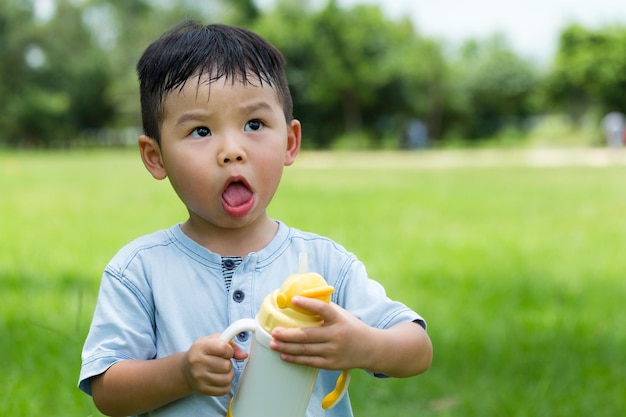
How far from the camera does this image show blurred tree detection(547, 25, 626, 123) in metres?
38.5

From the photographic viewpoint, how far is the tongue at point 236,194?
66.2 inches

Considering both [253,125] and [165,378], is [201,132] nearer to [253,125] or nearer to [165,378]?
[253,125]

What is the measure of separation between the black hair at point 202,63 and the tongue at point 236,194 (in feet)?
0.70

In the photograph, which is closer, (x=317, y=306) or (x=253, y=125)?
(x=317, y=306)

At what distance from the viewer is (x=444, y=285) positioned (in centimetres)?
504

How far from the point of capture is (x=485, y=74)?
1722 inches

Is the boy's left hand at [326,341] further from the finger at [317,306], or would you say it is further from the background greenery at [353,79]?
the background greenery at [353,79]

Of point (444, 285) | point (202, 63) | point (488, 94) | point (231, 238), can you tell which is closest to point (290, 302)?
point (231, 238)

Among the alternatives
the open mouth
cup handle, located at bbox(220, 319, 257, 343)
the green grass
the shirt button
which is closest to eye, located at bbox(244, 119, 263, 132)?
the open mouth

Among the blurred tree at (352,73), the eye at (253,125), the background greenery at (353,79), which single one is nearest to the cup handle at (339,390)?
the eye at (253,125)

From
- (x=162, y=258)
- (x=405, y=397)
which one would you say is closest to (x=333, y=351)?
(x=162, y=258)

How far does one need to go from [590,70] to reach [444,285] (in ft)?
121

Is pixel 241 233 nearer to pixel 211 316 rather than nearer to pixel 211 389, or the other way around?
pixel 211 316

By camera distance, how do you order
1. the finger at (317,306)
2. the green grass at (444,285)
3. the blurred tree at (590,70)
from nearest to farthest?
1. the finger at (317,306)
2. the green grass at (444,285)
3. the blurred tree at (590,70)
